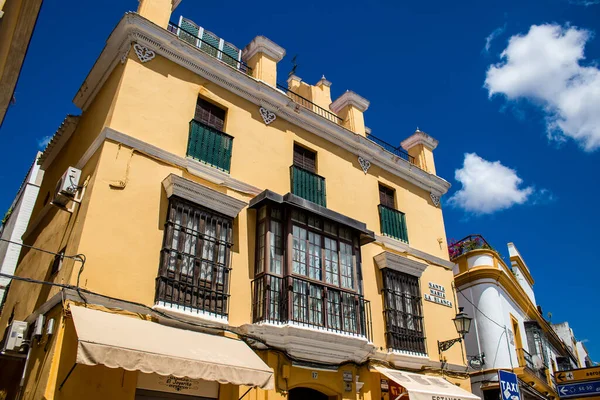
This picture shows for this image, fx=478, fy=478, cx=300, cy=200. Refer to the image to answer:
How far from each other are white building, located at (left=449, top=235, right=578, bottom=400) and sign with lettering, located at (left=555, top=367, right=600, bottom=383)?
276cm

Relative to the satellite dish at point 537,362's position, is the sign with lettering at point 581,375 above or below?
below

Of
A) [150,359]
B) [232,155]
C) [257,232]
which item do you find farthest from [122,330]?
[232,155]

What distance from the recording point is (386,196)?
14.0 m

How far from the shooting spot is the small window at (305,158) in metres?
12.2

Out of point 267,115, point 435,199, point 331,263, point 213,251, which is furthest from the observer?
point 435,199

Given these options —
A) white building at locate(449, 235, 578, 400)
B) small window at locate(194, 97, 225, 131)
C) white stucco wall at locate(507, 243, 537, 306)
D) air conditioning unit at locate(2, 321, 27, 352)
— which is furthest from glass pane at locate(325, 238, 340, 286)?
white stucco wall at locate(507, 243, 537, 306)

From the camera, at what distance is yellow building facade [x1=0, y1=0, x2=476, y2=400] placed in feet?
24.6

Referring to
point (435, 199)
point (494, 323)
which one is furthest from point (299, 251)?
point (494, 323)

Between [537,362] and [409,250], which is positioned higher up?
[409,250]

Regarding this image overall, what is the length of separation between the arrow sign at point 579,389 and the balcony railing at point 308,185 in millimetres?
7569

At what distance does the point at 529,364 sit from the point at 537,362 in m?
1.64

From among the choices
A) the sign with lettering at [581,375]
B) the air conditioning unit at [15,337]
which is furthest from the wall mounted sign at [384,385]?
the air conditioning unit at [15,337]

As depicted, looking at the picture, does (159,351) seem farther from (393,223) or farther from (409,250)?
(409,250)

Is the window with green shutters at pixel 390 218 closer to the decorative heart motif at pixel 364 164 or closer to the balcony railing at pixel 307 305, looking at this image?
the decorative heart motif at pixel 364 164
